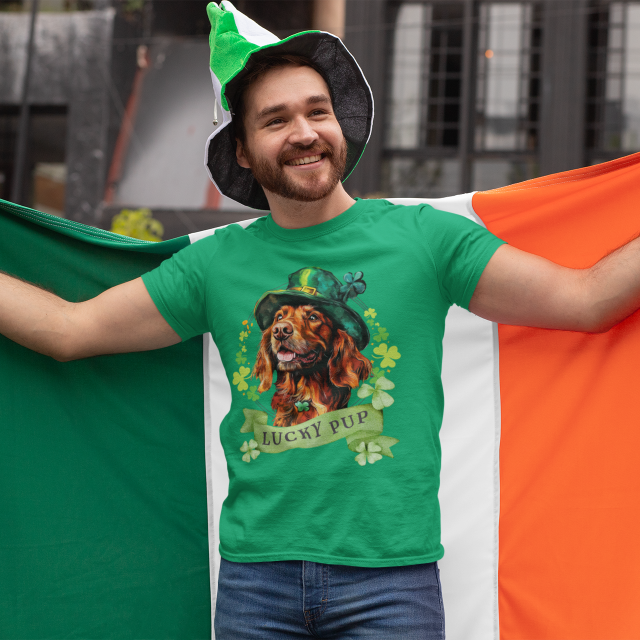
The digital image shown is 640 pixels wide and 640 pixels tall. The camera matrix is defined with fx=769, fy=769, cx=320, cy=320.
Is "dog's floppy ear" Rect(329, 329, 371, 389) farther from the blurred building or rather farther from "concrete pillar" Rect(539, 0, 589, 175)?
"concrete pillar" Rect(539, 0, 589, 175)

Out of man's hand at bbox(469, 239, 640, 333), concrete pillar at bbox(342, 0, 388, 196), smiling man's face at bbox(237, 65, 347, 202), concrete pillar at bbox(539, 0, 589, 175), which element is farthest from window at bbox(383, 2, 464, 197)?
man's hand at bbox(469, 239, 640, 333)

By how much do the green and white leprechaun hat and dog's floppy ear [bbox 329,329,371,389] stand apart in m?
0.58

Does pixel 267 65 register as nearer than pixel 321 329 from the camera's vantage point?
No

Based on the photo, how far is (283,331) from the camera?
75.7 inches

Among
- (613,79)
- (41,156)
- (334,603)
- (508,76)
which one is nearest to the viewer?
(334,603)

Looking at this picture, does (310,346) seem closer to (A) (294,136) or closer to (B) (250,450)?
(B) (250,450)

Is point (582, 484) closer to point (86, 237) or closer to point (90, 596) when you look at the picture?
point (90, 596)

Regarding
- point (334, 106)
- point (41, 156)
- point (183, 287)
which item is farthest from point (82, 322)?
point (41, 156)

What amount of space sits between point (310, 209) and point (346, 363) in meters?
0.43

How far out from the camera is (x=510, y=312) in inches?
73.1

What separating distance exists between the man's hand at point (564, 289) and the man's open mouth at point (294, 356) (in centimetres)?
45

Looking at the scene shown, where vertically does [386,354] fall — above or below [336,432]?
above

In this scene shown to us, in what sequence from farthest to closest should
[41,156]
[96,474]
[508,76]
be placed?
[41,156]
[508,76]
[96,474]

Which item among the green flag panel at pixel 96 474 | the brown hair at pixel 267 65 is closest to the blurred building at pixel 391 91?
the green flag panel at pixel 96 474
